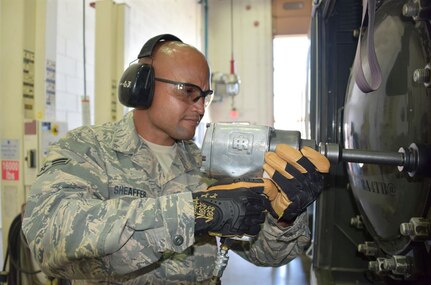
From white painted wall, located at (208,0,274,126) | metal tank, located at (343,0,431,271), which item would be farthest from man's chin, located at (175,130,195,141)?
white painted wall, located at (208,0,274,126)

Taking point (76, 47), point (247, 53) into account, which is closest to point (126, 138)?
point (76, 47)

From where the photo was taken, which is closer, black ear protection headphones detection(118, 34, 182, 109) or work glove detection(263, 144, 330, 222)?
work glove detection(263, 144, 330, 222)

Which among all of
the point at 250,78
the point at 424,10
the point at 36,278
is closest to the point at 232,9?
the point at 250,78

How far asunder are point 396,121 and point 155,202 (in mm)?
553

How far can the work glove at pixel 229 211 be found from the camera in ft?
2.30

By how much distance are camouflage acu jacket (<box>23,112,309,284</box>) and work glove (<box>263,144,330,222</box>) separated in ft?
0.59

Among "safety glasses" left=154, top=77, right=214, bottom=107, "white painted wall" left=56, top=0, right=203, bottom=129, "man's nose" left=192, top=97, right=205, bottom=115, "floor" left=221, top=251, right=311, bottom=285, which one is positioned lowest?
"floor" left=221, top=251, right=311, bottom=285

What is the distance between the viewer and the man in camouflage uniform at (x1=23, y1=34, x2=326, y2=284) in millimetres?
697

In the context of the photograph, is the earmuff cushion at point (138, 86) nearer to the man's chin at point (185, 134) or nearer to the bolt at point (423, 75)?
the man's chin at point (185, 134)

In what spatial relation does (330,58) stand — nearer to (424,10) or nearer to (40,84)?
(424,10)

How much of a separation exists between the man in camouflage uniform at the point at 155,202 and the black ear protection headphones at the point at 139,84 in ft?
0.08

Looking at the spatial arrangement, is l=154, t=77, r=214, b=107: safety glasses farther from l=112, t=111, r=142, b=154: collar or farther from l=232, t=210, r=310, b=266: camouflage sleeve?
l=232, t=210, r=310, b=266: camouflage sleeve

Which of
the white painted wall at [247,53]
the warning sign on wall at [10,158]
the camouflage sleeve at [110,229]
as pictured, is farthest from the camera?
the white painted wall at [247,53]

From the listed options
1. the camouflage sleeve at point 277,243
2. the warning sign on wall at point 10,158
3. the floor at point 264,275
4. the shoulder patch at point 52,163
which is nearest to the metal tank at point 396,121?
the camouflage sleeve at point 277,243
